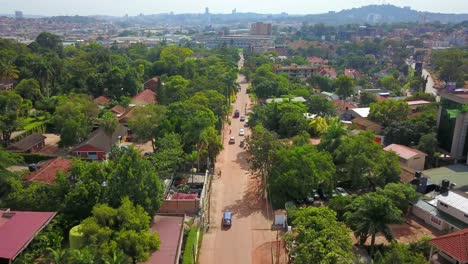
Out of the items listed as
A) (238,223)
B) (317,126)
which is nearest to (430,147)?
(317,126)

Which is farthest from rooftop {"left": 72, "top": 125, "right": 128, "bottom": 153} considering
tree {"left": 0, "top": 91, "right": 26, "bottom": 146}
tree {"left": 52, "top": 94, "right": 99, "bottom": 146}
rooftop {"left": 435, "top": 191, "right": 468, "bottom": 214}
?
rooftop {"left": 435, "top": 191, "right": 468, "bottom": 214}

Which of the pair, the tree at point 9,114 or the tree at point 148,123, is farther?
the tree at point 9,114

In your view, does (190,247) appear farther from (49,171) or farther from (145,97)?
(145,97)

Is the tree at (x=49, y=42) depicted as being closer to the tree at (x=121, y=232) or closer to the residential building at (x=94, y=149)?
the residential building at (x=94, y=149)

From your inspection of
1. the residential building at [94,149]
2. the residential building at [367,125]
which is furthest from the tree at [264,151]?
the residential building at [367,125]

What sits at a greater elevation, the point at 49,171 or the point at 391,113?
the point at 391,113

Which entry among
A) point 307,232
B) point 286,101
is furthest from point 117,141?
point 307,232
